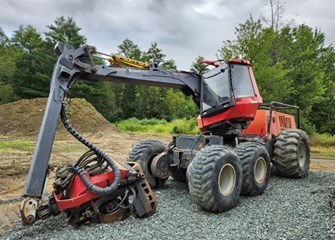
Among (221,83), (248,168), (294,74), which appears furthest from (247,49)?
(248,168)

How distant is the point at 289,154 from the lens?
681 centimetres

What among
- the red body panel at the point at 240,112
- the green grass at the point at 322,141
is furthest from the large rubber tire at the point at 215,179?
the green grass at the point at 322,141

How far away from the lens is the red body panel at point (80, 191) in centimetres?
390

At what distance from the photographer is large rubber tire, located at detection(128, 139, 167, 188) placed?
19.6 feet

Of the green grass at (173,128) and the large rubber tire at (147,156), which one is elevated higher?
the green grass at (173,128)

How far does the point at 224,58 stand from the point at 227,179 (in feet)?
39.5

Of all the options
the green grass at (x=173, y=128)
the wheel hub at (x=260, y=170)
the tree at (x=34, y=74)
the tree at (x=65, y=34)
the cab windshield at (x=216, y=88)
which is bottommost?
the wheel hub at (x=260, y=170)

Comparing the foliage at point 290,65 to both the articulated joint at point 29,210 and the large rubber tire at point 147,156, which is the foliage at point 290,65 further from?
the articulated joint at point 29,210

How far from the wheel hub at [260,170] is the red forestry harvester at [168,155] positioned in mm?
19

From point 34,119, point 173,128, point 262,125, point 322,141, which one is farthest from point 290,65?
Result: point 34,119

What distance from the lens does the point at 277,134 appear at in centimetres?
754

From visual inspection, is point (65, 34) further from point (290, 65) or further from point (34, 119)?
point (290, 65)

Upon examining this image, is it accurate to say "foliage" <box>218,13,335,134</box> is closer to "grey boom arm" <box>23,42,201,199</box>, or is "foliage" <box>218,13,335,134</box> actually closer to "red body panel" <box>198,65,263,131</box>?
"red body panel" <box>198,65,263,131</box>

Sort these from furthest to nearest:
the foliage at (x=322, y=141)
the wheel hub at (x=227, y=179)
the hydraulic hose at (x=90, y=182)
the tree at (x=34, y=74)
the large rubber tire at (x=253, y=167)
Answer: the tree at (x=34, y=74) → the foliage at (x=322, y=141) → the large rubber tire at (x=253, y=167) → the wheel hub at (x=227, y=179) → the hydraulic hose at (x=90, y=182)
